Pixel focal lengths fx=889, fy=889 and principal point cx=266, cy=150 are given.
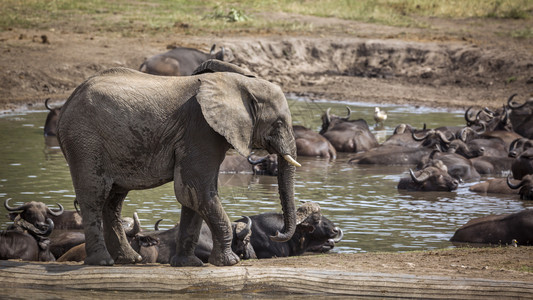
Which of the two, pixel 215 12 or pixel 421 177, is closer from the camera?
pixel 421 177

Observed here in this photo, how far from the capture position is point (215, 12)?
1294 inches

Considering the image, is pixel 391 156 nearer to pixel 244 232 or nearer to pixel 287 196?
pixel 244 232

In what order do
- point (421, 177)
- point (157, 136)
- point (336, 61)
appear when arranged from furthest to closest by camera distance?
1. point (336, 61)
2. point (421, 177)
3. point (157, 136)

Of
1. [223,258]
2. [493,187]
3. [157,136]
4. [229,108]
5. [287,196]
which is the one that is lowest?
[493,187]

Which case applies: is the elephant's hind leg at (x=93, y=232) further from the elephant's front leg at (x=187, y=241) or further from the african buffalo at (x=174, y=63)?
the african buffalo at (x=174, y=63)

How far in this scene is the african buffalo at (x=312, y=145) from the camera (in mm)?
18422

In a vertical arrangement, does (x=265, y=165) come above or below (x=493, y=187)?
below

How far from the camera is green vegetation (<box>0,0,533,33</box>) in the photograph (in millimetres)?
29906

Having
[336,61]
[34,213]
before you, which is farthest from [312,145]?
[336,61]

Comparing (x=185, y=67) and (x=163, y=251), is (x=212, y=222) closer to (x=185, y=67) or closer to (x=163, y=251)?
(x=163, y=251)

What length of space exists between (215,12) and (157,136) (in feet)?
83.8

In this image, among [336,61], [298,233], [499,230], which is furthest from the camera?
[336,61]

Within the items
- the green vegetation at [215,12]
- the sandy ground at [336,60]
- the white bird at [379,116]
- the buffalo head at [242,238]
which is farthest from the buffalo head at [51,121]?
the buffalo head at [242,238]

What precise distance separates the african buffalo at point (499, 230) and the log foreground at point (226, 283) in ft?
10.9
